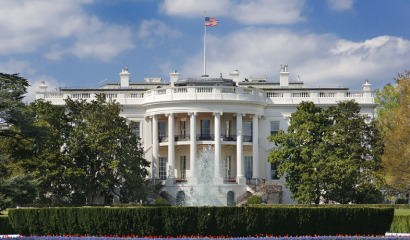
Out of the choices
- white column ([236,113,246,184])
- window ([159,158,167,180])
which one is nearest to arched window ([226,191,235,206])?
white column ([236,113,246,184])

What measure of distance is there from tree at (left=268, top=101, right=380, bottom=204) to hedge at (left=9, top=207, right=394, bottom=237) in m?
17.1

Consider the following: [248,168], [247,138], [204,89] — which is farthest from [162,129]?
[248,168]

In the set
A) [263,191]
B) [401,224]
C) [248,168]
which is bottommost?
[401,224]

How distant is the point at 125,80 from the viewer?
203 feet

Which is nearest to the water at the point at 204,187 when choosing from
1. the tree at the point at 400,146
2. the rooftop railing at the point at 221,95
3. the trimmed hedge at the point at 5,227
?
the rooftop railing at the point at 221,95

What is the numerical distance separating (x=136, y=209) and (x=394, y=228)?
14.4 m

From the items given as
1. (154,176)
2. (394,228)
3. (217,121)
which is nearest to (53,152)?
(154,176)

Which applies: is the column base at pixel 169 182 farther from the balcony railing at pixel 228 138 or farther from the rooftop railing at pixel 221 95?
the rooftop railing at pixel 221 95

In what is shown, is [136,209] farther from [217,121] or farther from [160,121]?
[160,121]

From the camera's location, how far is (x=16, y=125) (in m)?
29.5

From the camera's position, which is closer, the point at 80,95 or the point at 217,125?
the point at 217,125

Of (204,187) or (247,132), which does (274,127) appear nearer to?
(247,132)

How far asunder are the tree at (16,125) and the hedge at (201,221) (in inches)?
167

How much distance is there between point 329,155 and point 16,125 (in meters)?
24.9
